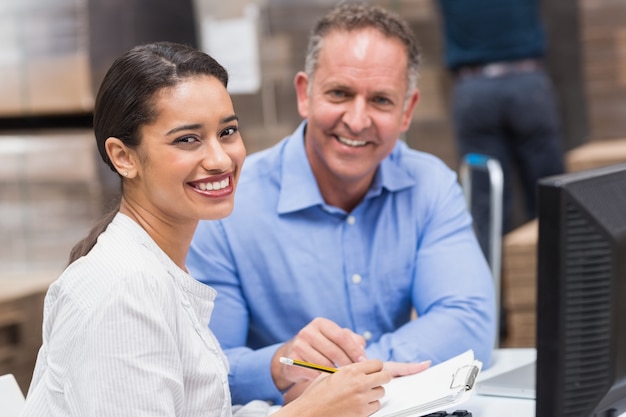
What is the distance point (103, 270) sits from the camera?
4.67 feet

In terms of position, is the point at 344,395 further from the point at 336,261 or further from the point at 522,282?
the point at 522,282

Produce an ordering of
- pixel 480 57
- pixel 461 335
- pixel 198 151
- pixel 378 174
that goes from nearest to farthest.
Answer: pixel 198 151 < pixel 461 335 < pixel 378 174 < pixel 480 57

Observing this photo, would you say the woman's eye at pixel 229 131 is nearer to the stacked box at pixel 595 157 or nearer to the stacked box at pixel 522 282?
the stacked box at pixel 522 282

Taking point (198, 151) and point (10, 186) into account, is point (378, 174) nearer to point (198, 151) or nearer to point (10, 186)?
point (198, 151)

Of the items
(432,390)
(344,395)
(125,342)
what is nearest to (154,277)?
(125,342)

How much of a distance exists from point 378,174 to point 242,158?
28.1 inches

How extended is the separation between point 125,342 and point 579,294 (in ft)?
1.96

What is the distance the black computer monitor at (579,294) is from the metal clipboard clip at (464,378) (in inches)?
9.6

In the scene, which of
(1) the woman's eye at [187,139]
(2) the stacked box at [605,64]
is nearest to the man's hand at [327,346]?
(1) the woman's eye at [187,139]

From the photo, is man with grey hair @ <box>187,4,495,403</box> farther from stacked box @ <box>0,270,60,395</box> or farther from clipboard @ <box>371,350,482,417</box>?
stacked box @ <box>0,270,60,395</box>

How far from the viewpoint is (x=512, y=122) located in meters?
4.22

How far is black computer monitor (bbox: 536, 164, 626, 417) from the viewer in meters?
1.23

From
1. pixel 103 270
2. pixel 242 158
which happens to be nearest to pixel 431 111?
pixel 242 158

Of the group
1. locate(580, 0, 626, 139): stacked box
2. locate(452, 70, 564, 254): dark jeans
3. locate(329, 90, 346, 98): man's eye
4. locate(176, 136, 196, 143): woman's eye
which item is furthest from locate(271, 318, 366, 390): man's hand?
locate(580, 0, 626, 139): stacked box
